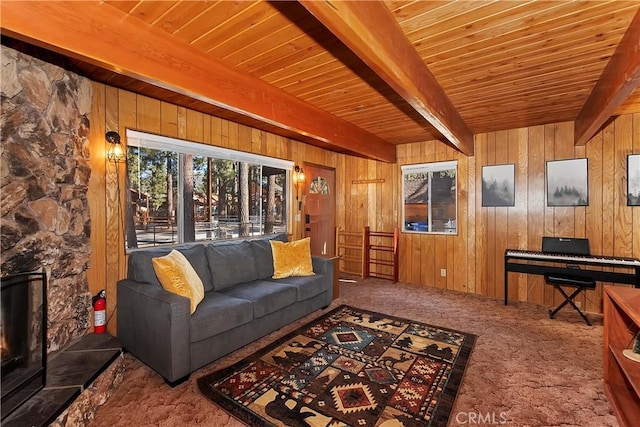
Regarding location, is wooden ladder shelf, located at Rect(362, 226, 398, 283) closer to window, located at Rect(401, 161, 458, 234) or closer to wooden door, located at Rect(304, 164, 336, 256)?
window, located at Rect(401, 161, 458, 234)

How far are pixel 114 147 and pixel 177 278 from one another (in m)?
1.39

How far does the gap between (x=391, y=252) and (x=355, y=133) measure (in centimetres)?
239

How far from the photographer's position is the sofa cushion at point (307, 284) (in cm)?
313

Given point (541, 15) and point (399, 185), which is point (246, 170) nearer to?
point (399, 185)

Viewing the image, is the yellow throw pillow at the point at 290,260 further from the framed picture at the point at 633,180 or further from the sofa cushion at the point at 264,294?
the framed picture at the point at 633,180

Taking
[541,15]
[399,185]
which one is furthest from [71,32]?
[399,185]

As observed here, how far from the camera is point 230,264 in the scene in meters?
3.06

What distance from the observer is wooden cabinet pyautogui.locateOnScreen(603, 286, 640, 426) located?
5.79 feet

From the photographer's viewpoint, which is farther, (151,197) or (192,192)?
(192,192)

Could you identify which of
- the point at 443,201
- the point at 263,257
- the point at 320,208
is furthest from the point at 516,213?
the point at 263,257

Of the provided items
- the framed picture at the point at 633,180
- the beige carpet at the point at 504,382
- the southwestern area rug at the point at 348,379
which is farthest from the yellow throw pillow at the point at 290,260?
the framed picture at the point at 633,180

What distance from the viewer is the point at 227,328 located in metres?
2.35

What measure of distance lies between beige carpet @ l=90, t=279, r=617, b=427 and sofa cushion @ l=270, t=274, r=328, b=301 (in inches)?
12.4

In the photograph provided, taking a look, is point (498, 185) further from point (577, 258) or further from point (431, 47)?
point (431, 47)
